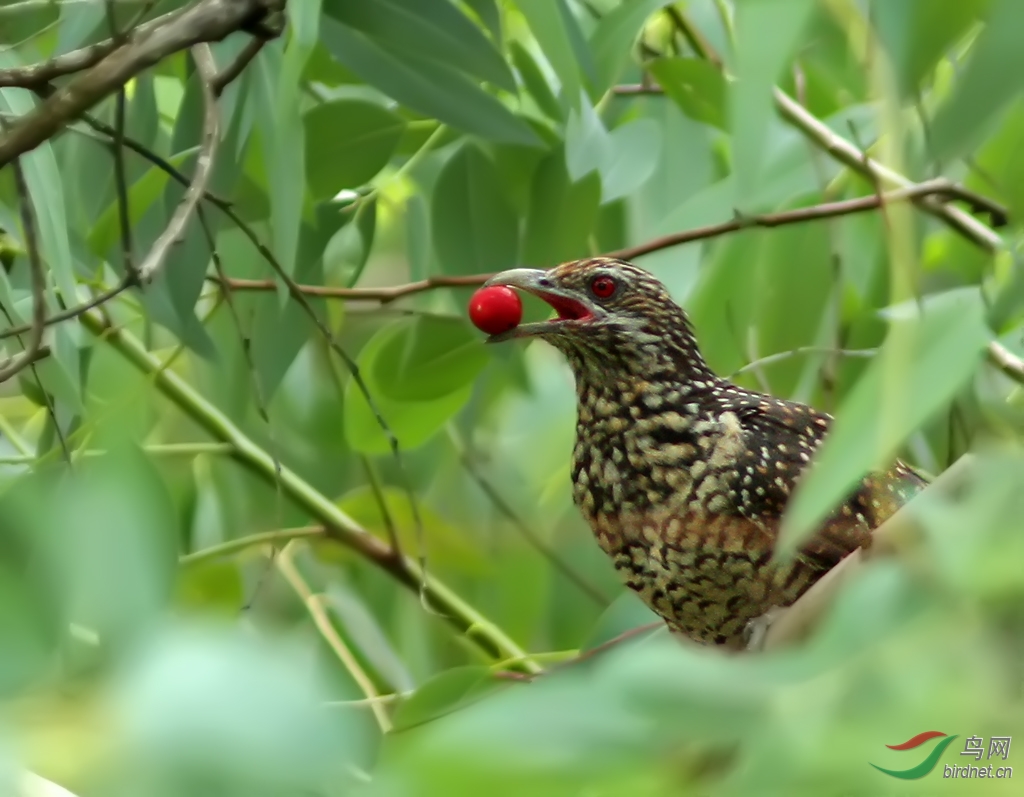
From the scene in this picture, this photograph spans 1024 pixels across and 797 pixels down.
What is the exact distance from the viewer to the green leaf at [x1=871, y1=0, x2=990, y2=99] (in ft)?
3.13

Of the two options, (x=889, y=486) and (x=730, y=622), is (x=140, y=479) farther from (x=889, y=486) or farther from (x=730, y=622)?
(x=889, y=486)

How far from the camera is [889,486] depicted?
2.54 meters

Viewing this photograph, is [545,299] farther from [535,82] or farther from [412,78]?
[412,78]

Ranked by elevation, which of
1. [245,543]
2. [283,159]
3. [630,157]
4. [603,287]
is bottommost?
[245,543]

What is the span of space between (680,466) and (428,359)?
1.72ft

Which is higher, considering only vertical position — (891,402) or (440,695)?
(891,402)

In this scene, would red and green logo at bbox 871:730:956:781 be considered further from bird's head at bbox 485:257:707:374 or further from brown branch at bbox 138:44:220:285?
bird's head at bbox 485:257:707:374

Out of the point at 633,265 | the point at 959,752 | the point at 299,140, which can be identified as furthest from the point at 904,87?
the point at 633,265

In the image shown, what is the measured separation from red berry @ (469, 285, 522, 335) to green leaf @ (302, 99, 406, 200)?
1.00 feet

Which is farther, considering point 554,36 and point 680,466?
point 680,466

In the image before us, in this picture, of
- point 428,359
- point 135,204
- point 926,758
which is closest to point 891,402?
point 926,758

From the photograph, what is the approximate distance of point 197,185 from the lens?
67.5 inches

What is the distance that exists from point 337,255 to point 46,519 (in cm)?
202

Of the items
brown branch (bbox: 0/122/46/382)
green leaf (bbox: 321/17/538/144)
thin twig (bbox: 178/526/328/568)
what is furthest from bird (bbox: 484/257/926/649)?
brown branch (bbox: 0/122/46/382)
